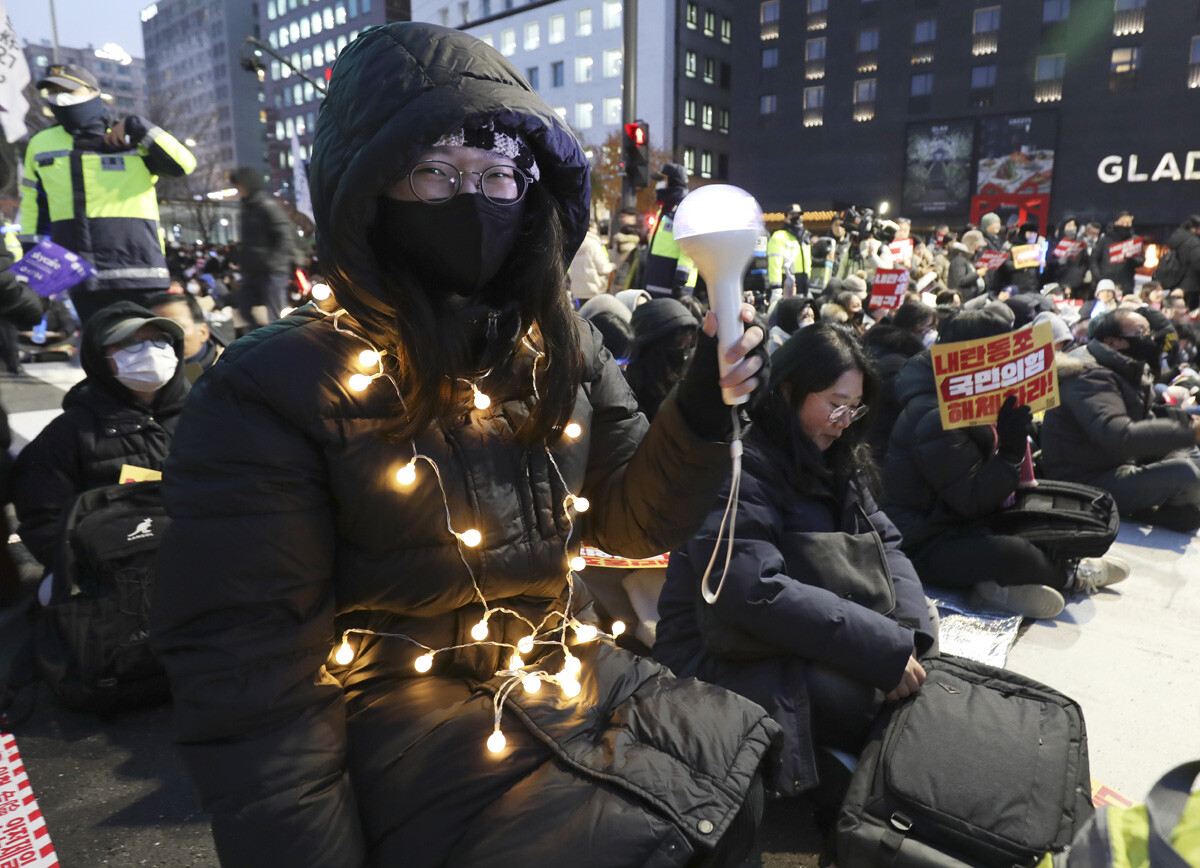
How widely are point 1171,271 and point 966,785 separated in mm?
12357

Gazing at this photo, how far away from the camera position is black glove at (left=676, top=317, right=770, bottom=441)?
128cm

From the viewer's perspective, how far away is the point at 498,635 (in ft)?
5.00

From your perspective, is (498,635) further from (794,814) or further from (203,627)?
(794,814)

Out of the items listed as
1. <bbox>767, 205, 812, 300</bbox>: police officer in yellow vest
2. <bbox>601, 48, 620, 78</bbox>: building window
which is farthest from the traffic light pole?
<bbox>601, 48, 620, 78</bbox>: building window

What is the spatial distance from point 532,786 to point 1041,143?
4358 cm

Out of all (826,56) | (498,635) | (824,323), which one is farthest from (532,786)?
(826,56)

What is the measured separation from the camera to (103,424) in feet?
10.4

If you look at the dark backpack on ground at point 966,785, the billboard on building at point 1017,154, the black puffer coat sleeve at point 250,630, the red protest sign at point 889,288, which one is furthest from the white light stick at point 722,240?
the billboard on building at point 1017,154

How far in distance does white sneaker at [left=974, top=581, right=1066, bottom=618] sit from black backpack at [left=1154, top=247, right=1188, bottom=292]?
1001cm

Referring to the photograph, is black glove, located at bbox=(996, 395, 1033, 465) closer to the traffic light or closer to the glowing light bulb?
the glowing light bulb

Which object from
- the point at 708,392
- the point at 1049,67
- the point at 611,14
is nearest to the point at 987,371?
the point at 708,392

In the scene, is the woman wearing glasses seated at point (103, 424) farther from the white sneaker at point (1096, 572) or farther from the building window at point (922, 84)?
the building window at point (922, 84)

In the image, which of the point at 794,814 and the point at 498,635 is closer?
the point at 498,635

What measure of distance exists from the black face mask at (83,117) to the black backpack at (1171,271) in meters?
13.1
